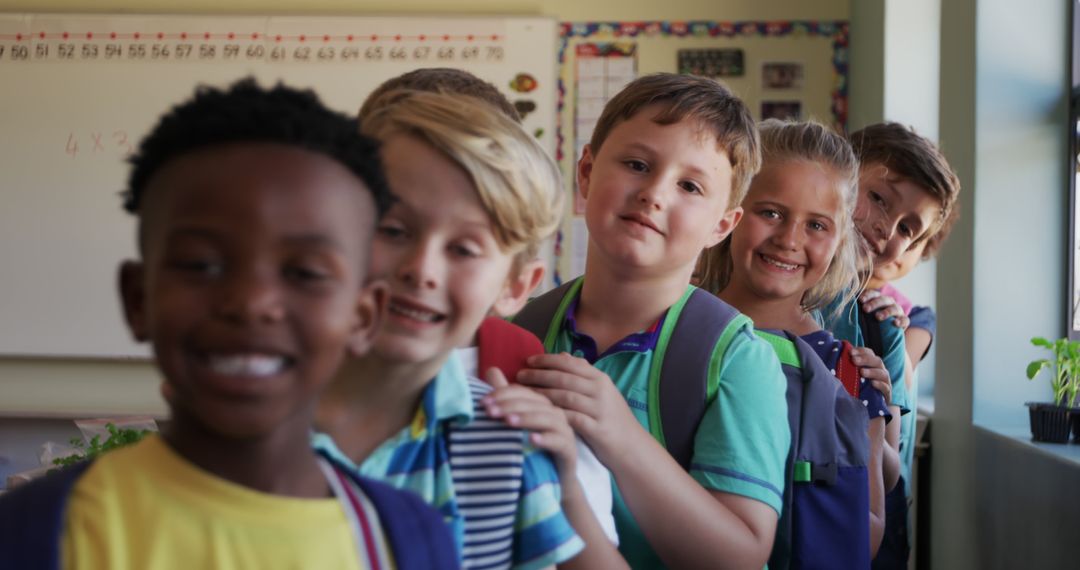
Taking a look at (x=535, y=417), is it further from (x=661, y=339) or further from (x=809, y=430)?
(x=809, y=430)

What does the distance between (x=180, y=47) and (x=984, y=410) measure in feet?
11.2

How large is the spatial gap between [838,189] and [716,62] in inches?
112

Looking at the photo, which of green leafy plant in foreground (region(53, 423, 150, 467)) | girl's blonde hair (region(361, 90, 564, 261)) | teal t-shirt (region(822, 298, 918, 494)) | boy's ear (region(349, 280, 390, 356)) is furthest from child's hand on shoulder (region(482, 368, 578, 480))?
teal t-shirt (region(822, 298, 918, 494))

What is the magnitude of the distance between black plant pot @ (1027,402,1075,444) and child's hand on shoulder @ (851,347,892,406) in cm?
112

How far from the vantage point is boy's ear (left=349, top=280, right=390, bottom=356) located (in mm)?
580

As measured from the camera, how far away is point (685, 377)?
3.78 ft

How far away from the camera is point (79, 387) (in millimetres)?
4488

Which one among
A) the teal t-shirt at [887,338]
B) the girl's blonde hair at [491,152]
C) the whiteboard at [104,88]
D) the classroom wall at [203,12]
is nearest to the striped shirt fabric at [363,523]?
the girl's blonde hair at [491,152]

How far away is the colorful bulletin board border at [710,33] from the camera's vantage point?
439 centimetres

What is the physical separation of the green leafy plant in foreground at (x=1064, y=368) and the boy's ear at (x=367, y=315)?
2311mm

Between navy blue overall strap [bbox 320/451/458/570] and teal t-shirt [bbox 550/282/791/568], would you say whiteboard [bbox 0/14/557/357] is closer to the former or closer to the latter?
teal t-shirt [bbox 550/282/791/568]

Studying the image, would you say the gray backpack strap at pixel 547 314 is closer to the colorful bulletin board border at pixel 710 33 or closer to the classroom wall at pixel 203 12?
the colorful bulletin board border at pixel 710 33

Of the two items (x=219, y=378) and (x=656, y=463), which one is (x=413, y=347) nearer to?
(x=219, y=378)

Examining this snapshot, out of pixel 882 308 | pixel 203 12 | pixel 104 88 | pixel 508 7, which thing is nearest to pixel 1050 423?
pixel 882 308
